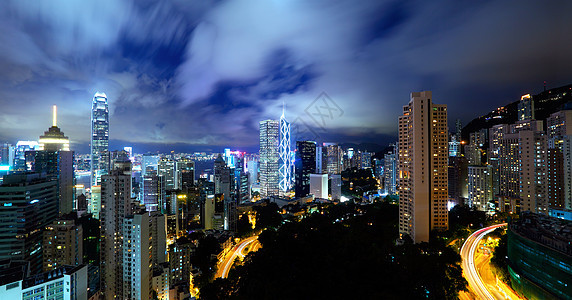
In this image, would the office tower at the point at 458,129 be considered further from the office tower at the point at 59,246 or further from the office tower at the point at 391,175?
the office tower at the point at 59,246

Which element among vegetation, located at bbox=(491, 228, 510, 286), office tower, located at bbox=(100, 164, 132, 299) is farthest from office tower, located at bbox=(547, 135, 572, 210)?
office tower, located at bbox=(100, 164, 132, 299)

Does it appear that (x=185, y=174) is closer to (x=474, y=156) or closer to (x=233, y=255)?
(x=233, y=255)

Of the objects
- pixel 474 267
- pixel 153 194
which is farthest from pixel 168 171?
pixel 474 267

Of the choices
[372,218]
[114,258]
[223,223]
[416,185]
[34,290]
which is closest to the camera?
[34,290]

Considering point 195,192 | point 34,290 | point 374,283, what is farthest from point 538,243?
point 195,192

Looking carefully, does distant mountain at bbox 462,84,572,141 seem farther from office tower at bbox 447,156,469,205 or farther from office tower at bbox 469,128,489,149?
office tower at bbox 447,156,469,205

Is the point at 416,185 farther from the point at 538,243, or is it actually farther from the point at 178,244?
the point at 178,244
